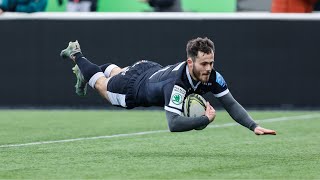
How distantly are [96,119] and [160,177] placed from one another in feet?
24.2

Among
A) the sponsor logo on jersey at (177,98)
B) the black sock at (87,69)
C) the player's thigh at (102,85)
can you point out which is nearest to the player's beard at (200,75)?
the sponsor logo on jersey at (177,98)

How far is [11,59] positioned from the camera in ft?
59.3

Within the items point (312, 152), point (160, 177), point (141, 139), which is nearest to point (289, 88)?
point (141, 139)

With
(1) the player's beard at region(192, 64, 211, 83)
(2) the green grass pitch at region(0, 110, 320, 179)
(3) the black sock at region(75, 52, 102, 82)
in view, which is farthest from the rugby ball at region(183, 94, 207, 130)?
(3) the black sock at region(75, 52, 102, 82)

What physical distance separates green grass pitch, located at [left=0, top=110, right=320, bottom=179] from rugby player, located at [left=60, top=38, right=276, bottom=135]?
0.41m

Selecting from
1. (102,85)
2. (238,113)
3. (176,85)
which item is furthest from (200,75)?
(102,85)

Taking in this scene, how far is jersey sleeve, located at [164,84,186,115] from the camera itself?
1077cm

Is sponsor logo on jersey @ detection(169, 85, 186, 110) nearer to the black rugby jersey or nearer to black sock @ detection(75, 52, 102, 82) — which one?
the black rugby jersey

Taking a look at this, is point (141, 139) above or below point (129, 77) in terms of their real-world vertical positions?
below

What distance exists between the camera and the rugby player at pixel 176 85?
1070cm

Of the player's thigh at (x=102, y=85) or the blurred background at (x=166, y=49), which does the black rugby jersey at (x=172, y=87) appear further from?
the blurred background at (x=166, y=49)

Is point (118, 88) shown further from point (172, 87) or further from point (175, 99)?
point (175, 99)

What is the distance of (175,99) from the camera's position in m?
10.8

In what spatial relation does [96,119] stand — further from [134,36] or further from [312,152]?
[312,152]
